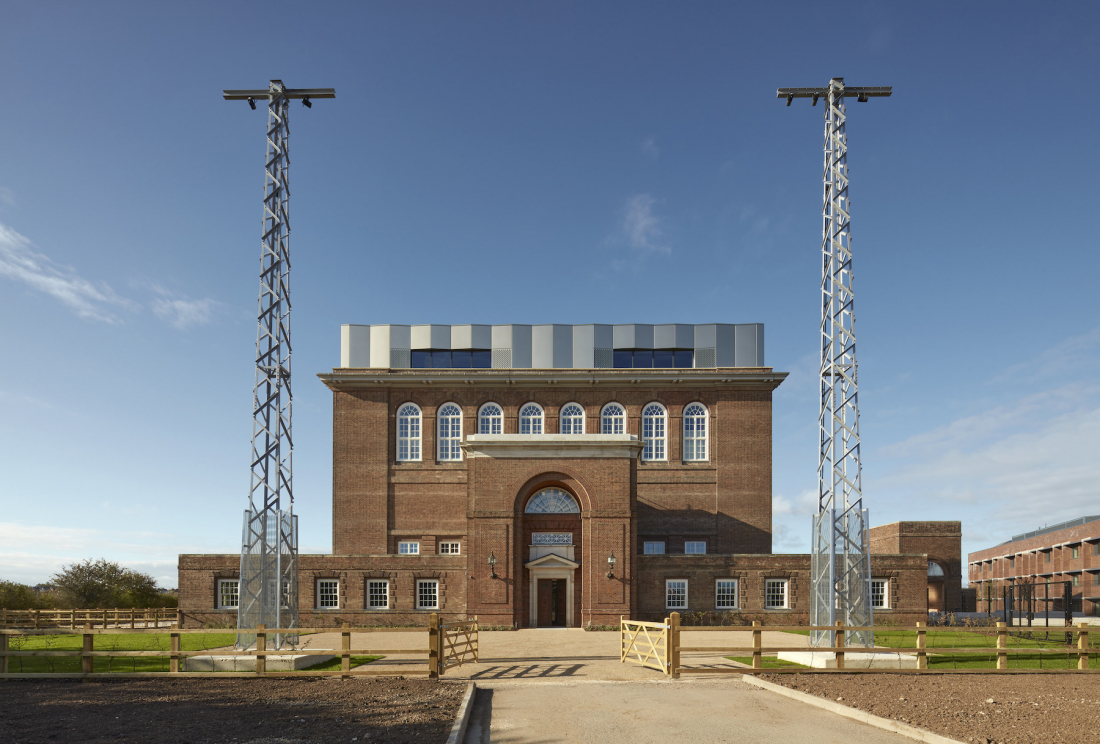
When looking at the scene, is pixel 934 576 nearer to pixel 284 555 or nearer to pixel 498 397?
pixel 498 397

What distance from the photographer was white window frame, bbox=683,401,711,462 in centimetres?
4088

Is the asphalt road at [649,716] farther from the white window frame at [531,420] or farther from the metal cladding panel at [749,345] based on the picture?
the metal cladding panel at [749,345]

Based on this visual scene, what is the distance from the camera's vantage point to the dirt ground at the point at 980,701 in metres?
11.9

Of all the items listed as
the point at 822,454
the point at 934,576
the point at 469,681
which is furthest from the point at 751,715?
the point at 934,576

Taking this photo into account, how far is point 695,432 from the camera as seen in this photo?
4112 centimetres

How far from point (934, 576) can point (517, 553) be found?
33.0 metres

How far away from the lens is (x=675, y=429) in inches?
1615

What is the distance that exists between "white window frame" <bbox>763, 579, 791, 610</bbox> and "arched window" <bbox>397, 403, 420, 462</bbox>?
17941 millimetres

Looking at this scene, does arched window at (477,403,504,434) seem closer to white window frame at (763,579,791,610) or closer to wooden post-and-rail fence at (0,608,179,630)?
white window frame at (763,579,791,610)

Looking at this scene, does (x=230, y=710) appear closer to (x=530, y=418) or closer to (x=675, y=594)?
(x=675, y=594)

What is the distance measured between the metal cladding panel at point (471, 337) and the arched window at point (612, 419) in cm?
718

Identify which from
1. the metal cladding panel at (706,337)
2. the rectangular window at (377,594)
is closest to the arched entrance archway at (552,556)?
the rectangular window at (377,594)

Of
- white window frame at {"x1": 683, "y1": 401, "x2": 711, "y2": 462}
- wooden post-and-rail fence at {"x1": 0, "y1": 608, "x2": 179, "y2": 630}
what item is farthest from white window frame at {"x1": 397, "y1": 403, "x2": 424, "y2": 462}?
white window frame at {"x1": 683, "y1": 401, "x2": 711, "y2": 462}

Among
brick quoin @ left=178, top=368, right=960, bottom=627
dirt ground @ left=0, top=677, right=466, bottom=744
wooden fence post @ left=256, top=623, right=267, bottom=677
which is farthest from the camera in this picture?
brick quoin @ left=178, top=368, right=960, bottom=627
